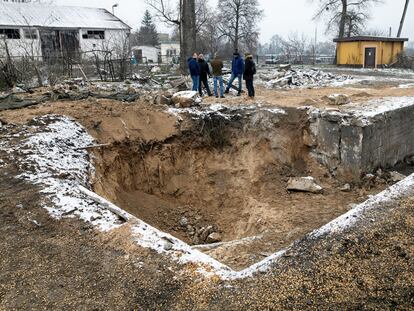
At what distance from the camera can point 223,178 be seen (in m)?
9.08

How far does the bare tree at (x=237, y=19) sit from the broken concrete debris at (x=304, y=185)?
38.7 m

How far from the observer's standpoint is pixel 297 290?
344cm

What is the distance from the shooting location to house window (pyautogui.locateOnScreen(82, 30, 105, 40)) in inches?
1384

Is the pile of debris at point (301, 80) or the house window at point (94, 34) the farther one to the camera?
the house window at point (94, 34)

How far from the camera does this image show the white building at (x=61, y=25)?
1217 inches

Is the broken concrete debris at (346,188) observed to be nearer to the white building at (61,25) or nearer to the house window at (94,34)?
the white building at (61,25)

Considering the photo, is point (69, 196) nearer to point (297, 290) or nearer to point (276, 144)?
point (297, 290)

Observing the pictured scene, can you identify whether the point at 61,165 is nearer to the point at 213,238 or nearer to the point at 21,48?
the point at 213,238

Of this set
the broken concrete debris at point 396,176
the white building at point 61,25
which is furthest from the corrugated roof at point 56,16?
the broken concrete debris at point 396,176

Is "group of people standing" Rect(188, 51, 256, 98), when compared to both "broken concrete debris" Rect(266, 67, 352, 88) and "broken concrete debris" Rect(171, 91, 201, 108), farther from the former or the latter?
"broken concrete debris" Rect(266, 67, 352, 88)

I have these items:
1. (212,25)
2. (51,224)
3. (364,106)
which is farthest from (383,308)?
(212,25)

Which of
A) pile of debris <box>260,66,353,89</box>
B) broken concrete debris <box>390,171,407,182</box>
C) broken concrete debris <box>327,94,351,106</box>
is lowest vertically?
broken concrete debris <box>390,171,407,182</box>

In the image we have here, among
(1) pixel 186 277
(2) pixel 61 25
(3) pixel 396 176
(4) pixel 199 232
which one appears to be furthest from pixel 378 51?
(1) pixel 186 277

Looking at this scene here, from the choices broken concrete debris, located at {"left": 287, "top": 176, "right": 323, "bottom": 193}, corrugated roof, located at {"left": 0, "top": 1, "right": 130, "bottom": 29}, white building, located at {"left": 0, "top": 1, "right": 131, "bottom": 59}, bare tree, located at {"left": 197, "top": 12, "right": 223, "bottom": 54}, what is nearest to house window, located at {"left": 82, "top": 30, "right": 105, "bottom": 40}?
white building, located at {"left": 0, "top": 1, "right": 131, "bottom": 59}
